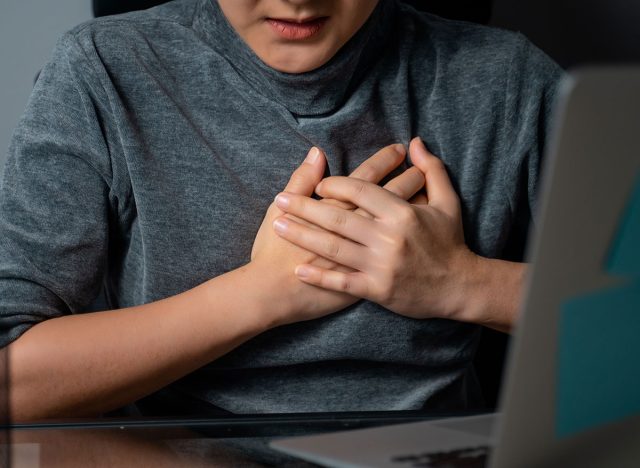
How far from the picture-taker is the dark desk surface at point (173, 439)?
1.86ft

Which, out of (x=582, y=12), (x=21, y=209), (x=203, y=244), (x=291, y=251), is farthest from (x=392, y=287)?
(x=582, y=12)

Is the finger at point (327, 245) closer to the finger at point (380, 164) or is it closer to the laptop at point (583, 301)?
the finger at point (380, 164)

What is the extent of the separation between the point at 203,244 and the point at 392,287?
0.66ft

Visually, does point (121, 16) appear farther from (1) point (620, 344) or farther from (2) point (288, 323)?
(1) point (620, 344)

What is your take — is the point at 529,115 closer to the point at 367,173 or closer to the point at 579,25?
the point at 367,173

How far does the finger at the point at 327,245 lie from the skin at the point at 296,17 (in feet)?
0.54

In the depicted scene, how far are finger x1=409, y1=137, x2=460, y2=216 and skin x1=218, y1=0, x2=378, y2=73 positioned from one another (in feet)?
0.42

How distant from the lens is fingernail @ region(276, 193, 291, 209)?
81 centimetres

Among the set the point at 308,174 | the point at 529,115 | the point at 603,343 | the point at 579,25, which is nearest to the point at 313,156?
the point at 308,174

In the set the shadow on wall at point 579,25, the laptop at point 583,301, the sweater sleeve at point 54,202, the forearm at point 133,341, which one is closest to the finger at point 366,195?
the forearm at point 133,341

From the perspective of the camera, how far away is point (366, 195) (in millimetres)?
795

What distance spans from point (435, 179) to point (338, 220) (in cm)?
14

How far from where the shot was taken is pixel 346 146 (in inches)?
35.5

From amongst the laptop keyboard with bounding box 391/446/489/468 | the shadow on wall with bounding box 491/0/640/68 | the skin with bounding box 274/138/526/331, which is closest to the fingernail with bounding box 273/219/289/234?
the skin with bounding box 274/138/526/331
